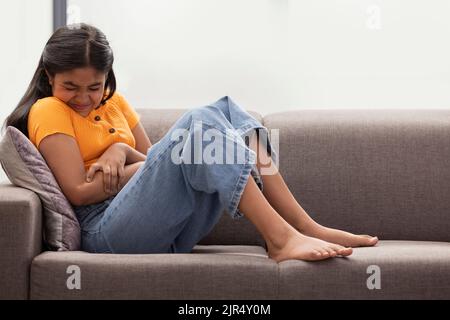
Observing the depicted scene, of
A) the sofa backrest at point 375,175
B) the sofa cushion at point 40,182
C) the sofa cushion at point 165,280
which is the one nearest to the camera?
the sofa cushion at point 165,280

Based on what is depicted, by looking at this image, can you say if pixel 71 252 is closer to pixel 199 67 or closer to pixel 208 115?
pixel 208 115

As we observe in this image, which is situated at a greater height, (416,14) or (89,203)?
(416,14)

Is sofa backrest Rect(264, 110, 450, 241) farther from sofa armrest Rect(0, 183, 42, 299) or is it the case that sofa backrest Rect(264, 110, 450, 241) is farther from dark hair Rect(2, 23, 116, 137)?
sofa armrest Rect(0, 183, 42, 299)

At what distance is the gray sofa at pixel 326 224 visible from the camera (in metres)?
1.72

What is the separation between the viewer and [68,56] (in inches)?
77.9

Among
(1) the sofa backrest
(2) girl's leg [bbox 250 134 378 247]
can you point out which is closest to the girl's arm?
(2) girl's leg [bbox 250 134 378 247]

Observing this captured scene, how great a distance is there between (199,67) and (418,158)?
3.34ft

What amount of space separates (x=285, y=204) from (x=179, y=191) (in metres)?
0.33

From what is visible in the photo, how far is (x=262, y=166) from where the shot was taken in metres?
1.96

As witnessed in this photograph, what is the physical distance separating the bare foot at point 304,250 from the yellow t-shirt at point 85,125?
1.86 feet

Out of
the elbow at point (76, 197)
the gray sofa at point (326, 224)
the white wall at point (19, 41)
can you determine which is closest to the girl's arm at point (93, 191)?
the elbow at point (76, 197)

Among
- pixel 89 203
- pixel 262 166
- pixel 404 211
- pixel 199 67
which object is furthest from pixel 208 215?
pixel 199 67

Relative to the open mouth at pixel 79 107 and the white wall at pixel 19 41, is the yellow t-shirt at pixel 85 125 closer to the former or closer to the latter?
the open mouth at pixel 79 107
